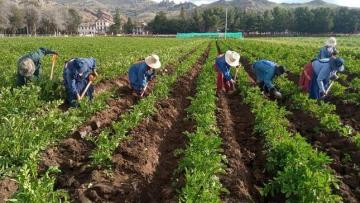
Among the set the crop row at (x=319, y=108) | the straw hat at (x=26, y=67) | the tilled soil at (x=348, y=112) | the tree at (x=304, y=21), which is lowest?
the tilled soil at (x=348, y=112)

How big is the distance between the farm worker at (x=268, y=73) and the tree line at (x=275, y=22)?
101410 millimetres

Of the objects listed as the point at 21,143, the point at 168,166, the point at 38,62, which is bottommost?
the point at 168,166

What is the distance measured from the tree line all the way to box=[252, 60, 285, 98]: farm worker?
333 feet

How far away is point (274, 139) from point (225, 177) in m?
1.41

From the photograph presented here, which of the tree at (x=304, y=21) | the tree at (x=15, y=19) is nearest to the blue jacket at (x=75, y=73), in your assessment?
the tree at (x=15, y=19)

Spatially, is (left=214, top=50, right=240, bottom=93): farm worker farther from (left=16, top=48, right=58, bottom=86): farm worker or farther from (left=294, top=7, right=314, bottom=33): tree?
(left=294, top=7, right=314, bottom=33): tree

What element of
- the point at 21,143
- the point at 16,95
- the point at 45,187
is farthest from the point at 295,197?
the point at 16,95

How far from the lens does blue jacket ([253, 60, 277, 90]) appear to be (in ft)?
41.2

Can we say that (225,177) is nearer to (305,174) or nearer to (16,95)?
(305,174)

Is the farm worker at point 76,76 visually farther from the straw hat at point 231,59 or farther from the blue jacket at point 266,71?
the blue jacket at point 266,71

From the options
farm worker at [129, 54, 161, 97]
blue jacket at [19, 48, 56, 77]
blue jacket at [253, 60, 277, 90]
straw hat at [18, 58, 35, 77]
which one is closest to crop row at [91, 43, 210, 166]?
farm worker at [129, 54, 161, 97]

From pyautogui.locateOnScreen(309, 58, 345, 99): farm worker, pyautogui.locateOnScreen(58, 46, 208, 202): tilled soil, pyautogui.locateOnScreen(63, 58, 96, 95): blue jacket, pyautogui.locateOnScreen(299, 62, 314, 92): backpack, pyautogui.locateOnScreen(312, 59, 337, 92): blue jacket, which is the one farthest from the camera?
pyautogui.locateOnScreen(299, 62, 314, 92): backpack

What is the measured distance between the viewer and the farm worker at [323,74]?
11.0 m

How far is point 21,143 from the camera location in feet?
23.4
